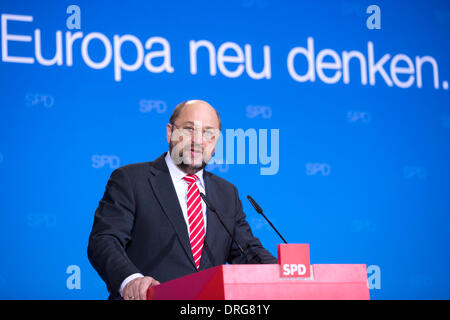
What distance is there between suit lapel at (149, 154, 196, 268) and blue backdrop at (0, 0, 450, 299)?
763 mm

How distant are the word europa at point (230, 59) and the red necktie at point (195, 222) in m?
1.07

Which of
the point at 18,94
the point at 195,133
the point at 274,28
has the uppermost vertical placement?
the point at 274,28

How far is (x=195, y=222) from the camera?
2.48 meters

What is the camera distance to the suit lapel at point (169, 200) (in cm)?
241

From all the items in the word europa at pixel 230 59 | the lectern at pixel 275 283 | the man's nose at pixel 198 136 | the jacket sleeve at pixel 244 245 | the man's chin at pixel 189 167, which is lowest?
the lectern at pixel 275 283

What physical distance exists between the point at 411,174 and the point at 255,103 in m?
1.09

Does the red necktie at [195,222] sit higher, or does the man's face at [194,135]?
the man's face at [194,135]

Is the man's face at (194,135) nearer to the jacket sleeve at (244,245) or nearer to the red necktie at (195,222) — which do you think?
the red necktie at (195,222)
